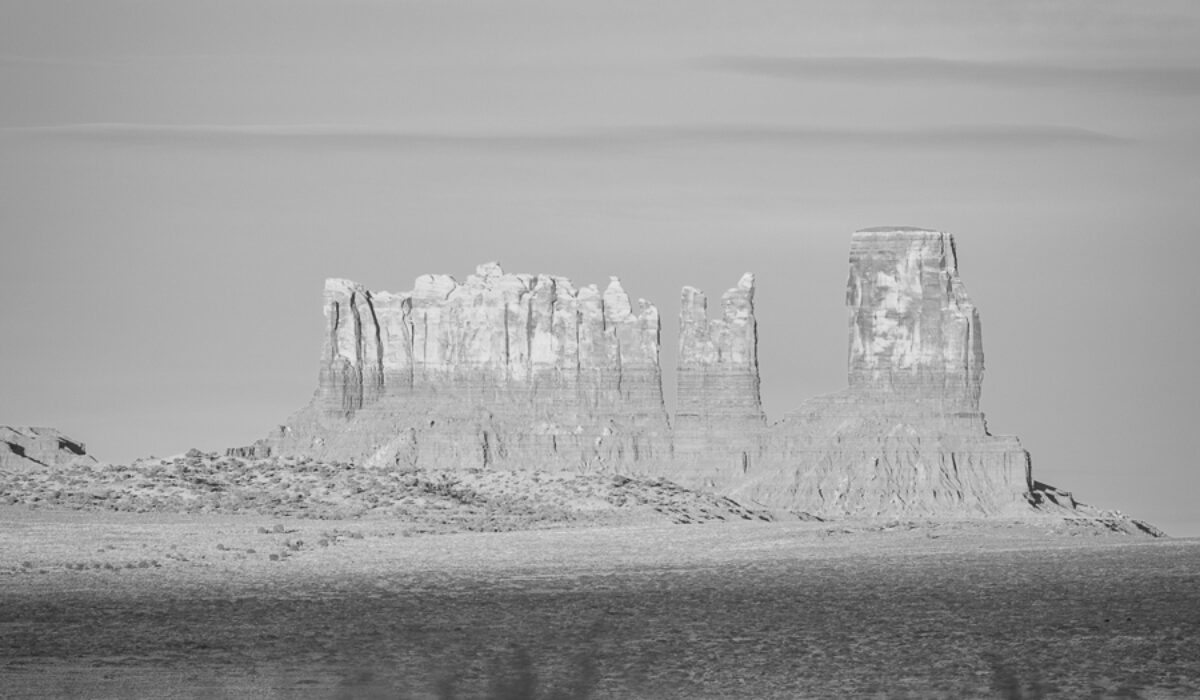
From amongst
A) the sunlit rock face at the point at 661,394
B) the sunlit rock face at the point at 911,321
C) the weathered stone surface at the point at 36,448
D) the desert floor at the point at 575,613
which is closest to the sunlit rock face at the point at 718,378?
the sunlit rock face at the point at 661,394

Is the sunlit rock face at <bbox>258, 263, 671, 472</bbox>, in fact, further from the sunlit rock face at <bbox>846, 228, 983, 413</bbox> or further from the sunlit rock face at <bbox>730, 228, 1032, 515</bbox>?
the sunlit rock face at <bbox>846, 228, 983, 413</bbox>

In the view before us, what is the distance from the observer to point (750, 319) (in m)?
148

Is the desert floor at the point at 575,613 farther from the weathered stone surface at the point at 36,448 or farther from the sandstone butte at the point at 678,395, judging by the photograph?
the sandstone butte at the point at 678,395

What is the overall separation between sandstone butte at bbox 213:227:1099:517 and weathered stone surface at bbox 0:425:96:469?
54.4ft

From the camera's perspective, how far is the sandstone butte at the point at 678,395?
135 meters

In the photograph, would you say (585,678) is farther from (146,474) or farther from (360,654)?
(146,474)

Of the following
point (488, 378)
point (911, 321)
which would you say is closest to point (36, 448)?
point (488, 378)

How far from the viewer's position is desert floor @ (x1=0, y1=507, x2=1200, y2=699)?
1398 inches

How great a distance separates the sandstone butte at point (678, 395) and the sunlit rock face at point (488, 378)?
136 millimetres

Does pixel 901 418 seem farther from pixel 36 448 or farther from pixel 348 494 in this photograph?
pixel 348 494

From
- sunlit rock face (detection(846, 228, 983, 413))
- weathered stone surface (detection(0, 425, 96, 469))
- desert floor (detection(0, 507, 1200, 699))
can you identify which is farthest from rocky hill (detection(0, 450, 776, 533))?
sunlit rock face (detection(846, 228, 983, 413))

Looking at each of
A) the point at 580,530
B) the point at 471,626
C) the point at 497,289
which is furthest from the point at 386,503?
the point at 497,289

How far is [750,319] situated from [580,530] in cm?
7314

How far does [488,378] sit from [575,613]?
10492 centimetres
